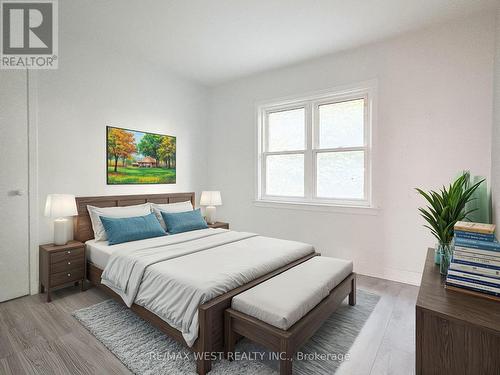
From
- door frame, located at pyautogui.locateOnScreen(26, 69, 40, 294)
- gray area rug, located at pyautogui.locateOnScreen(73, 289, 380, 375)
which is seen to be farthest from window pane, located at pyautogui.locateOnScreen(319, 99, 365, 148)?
door frame, located at pyautogui.locateOnScreen(26, 69, 40, 294)

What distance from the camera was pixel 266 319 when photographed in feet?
5.39

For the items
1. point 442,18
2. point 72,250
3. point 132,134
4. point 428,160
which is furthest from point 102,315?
point 442,18

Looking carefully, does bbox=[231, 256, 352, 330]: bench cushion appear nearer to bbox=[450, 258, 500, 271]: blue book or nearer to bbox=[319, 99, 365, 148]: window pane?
bbox=[450, 258, 500, 271]: blue book

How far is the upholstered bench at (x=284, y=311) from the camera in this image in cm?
157

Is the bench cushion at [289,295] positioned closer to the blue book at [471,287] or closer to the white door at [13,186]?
the blue book at [471,287]

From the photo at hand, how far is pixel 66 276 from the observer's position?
8.99 ft

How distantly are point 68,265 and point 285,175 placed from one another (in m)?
3.06

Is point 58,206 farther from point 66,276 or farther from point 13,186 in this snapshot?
point 66,276

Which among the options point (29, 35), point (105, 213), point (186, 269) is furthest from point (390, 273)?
point (29, 35)

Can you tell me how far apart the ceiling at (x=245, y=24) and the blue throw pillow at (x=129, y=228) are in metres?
2.19

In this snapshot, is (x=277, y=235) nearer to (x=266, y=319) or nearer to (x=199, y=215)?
(x=199, y=215)

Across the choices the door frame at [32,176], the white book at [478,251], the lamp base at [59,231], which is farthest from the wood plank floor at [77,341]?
the white book at [478,251]

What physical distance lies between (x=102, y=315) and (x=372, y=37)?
418 centimetres

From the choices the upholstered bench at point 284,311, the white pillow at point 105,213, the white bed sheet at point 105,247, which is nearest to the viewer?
the upholstered bench at point 284,311
